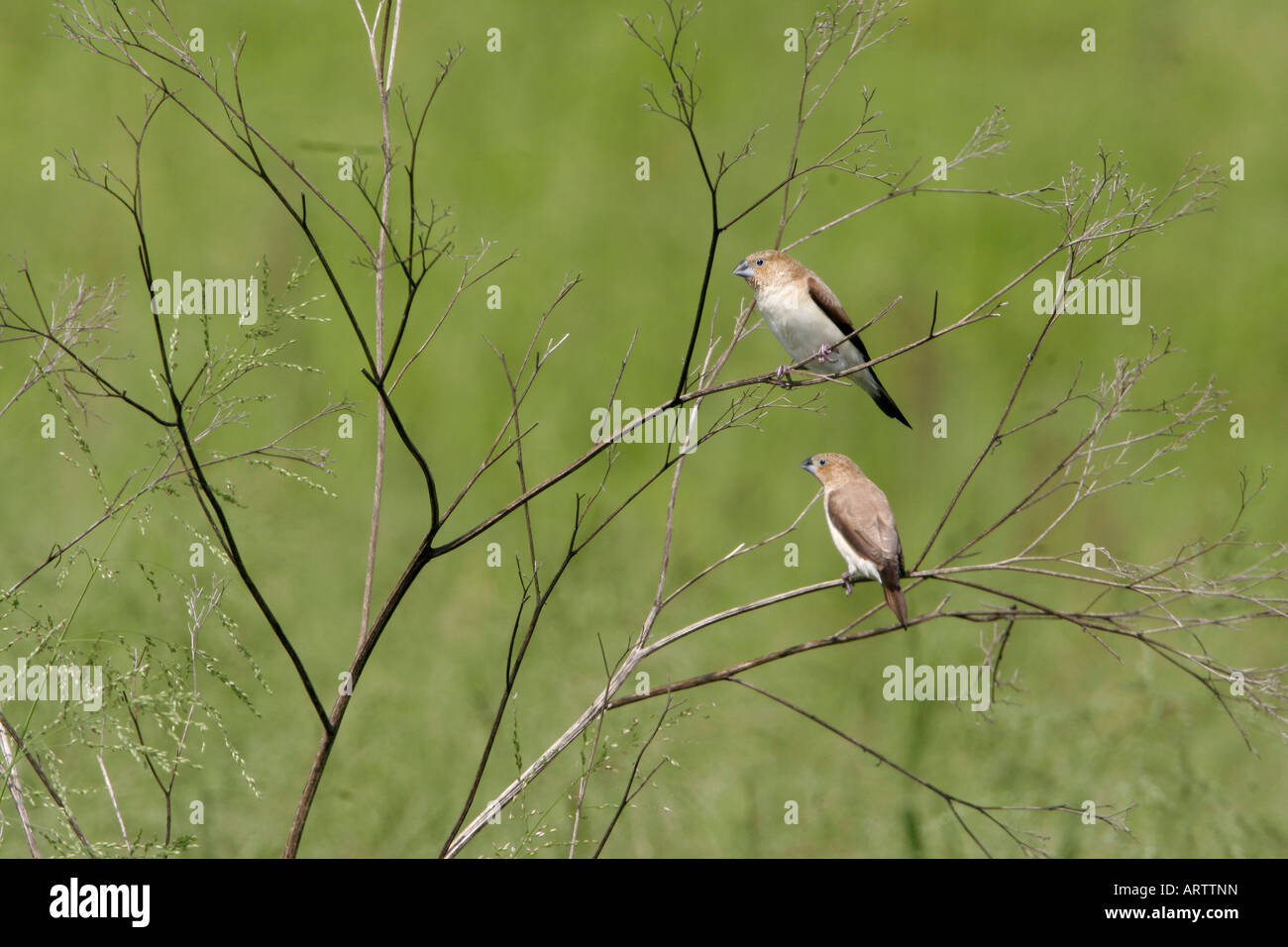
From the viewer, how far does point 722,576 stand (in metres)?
8.66

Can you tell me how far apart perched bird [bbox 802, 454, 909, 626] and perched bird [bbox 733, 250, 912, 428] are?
1.06 ft

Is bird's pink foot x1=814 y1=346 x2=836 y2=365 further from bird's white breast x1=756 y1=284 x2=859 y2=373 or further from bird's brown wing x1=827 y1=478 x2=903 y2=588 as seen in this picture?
bird's brown wing x1=827 y1=478 x2=903 y2=588

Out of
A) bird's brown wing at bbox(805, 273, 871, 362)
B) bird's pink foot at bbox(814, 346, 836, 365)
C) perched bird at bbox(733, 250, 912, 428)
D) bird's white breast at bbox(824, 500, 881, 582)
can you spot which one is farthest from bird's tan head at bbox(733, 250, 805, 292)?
bird's white breast at bbox(824, 500, 881, 582)

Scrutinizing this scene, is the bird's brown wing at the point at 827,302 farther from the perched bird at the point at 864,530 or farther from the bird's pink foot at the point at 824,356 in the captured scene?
the perched bird at the point at 864,530

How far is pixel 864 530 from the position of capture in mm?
4617

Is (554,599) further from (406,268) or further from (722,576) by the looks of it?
(406,268)

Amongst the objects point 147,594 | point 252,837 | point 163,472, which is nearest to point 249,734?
point 252,837

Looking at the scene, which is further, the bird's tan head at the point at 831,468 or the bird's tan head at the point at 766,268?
the bird's tan head at the point at 831,468

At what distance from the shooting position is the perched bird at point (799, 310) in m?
4.82

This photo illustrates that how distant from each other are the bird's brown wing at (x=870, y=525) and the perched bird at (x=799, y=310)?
333 millimetres

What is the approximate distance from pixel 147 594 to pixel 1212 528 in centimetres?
624

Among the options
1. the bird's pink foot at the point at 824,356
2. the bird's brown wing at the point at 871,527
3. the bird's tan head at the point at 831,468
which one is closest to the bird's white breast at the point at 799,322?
the bird's pink foot at the point at 824,356

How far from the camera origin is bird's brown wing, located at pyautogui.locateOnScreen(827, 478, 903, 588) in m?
4.41

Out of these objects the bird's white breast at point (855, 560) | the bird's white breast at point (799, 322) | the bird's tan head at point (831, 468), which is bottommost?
the bird's white breast at point (855, 560)
